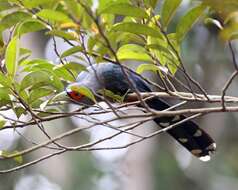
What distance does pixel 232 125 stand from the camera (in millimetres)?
5301

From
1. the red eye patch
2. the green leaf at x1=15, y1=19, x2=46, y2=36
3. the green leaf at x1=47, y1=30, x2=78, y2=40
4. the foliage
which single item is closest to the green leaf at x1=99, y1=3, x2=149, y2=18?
the foliage

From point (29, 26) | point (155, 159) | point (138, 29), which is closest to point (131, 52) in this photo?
point (138, 29)

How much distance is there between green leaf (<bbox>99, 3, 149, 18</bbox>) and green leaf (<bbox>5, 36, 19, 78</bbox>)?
0.36m

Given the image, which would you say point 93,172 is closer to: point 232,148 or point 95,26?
point 232,148

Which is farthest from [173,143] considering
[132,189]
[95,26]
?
[95,26]

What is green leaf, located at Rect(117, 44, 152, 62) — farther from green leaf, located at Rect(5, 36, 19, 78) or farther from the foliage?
green leaf, located at Rect(5, 36, 19, 78)

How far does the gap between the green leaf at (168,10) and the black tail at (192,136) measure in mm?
795

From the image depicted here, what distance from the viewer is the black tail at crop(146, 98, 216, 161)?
7.20ft

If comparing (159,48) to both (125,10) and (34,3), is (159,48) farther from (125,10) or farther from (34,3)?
(34,3)

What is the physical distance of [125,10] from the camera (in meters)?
1.32

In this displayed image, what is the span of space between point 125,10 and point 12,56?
389mm

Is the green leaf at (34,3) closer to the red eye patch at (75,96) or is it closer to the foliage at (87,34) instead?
the foliage at (87,34)

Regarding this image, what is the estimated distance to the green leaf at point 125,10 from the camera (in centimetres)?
126

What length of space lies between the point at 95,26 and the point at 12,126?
567 mm
